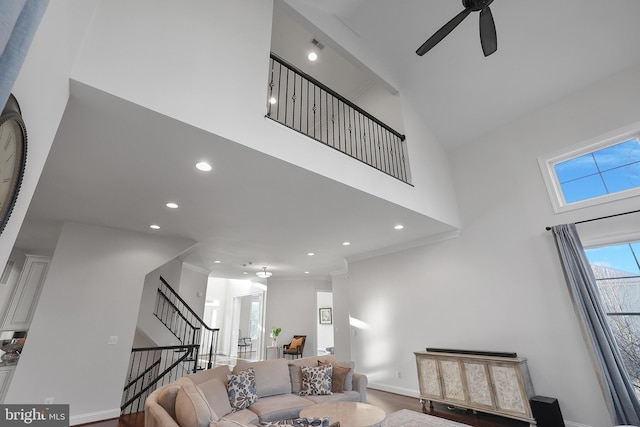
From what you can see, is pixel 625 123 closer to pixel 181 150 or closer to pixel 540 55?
pixel 540 55

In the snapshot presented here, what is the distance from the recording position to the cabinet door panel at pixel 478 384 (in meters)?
4.00

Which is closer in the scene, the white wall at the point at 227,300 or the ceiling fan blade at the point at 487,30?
the ceiling fan blade at the point at 487,30

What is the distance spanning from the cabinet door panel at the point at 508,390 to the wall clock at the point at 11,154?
511 centimetres

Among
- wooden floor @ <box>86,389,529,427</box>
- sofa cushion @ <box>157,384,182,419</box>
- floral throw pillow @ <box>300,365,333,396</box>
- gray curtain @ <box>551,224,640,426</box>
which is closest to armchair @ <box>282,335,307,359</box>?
wooden floor @ <box>86,389,529,427</box>

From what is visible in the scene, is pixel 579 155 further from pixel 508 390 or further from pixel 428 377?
pixel 428 377

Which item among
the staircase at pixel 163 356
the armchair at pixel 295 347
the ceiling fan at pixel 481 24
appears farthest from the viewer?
the armchair at pixel 295 347

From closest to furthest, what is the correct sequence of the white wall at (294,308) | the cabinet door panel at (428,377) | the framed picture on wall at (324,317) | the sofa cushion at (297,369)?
the sofa cushion at (297,369), the cabinet door panel at (428,377), the white wall at (294,308), the framed picture on wall at (324,317)

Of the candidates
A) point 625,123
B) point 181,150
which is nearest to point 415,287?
point 625,123

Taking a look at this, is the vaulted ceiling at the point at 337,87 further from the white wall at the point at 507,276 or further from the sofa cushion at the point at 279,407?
the sofa cushion at the point at 279,407

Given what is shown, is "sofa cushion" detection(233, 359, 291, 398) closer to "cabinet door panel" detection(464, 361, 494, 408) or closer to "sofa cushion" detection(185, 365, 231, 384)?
"sofa cushion" detection(185, 365, 231, 384)

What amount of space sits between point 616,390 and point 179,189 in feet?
18.0

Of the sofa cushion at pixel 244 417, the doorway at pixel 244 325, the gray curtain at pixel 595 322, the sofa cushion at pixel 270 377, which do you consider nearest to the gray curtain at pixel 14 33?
the sofa cushion at pixel 244 417

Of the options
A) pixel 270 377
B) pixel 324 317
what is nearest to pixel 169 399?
pixel 270 377

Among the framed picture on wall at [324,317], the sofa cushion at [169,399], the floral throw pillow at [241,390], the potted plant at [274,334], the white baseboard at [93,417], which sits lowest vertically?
the white baseboard at [93,417]
